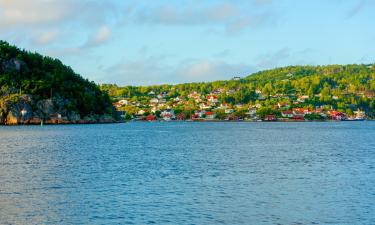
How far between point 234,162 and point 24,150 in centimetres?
3322

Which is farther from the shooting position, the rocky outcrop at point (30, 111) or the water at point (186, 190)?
the rocky outcrop at point (30, 111)

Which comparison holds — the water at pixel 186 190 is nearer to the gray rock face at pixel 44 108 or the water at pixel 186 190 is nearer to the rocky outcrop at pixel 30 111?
the rocky outcrop at pixel 30 111

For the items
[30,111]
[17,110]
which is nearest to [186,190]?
[17,110]

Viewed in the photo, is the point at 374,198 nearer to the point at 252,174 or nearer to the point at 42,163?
the point at 252,174

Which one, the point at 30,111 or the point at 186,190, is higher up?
the point at 30,111

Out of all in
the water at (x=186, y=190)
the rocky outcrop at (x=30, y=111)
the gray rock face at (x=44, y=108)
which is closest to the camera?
the water at (x=186, y=190)

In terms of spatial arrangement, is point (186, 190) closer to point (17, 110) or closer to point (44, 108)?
point (17, 110)

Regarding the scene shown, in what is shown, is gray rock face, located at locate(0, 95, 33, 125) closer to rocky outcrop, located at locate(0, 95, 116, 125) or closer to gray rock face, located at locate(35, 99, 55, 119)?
rocky outcrop, located at locate(0, 95, 116, 125)

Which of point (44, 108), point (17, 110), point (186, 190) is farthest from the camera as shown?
point (44, 108)

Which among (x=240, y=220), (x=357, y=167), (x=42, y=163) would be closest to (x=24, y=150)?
(x=42, y=163)

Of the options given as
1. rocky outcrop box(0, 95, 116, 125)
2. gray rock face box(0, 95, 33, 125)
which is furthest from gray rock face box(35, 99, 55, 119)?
gray rock face box(0, 95, 33, 125)


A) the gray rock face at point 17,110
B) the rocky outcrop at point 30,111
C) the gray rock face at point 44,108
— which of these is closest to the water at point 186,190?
the gray rock face at point 17,110

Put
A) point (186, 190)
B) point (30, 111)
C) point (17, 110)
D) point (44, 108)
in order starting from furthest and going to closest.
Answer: point (44, 108) → point (30, 111) → point (17, 110) → point (186, 190)

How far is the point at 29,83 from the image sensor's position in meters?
192
